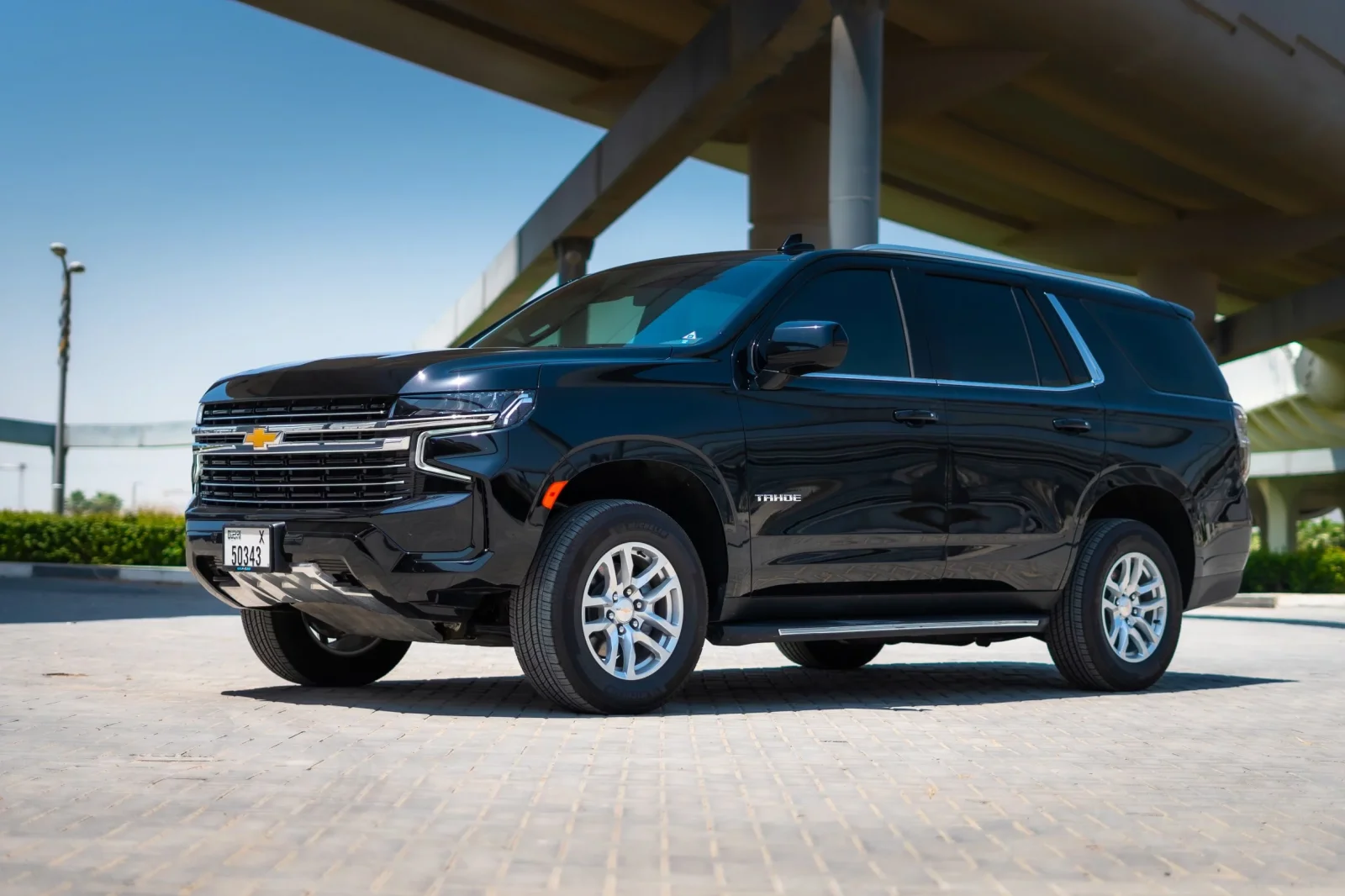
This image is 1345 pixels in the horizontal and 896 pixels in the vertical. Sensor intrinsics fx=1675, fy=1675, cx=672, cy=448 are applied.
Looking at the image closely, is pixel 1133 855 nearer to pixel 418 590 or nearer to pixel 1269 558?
pixel 418 590

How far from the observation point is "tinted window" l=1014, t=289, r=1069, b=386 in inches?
350

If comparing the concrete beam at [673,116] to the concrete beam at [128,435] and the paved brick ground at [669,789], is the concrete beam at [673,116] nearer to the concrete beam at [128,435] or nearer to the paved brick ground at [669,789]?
the paved brick ground at [669,789]

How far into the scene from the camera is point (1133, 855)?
14.3 feet

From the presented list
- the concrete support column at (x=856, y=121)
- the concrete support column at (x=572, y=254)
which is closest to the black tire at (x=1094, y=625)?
the concrete support column at (x=856, y=121)

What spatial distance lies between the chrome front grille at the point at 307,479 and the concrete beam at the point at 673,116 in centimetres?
1809

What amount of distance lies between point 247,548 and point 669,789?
2668 millimetres

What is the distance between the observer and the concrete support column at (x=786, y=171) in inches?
1230

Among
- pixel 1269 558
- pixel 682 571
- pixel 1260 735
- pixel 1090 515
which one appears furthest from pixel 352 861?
pixel 1269 558

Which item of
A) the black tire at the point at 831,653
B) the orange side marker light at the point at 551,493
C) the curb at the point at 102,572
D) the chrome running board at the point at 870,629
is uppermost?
the orange side marker light at the point at 551,493

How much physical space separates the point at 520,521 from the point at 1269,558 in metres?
29.7

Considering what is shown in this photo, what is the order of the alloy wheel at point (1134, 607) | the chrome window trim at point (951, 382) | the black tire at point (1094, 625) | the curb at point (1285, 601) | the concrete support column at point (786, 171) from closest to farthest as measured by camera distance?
the chrome window trim at point (951, 382) < the black tire at point (1094, 625) < the alloy wheel at point (1134, 607) < the curb at point (1285, 601) < the concrete support column at point (786, 171)

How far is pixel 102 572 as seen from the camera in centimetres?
2494

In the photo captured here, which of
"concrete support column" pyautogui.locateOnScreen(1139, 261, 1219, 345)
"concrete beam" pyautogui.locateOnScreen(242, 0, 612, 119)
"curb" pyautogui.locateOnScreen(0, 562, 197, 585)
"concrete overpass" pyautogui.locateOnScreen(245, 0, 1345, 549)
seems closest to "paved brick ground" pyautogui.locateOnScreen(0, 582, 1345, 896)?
"concrete overpass" pyautogui.locateOnScreen(245, 0, 1345, 549)

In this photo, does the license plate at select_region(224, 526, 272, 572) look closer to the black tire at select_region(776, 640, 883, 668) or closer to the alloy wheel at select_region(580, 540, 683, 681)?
the alloy wheel at select_region(580, 540, 683, 681)
